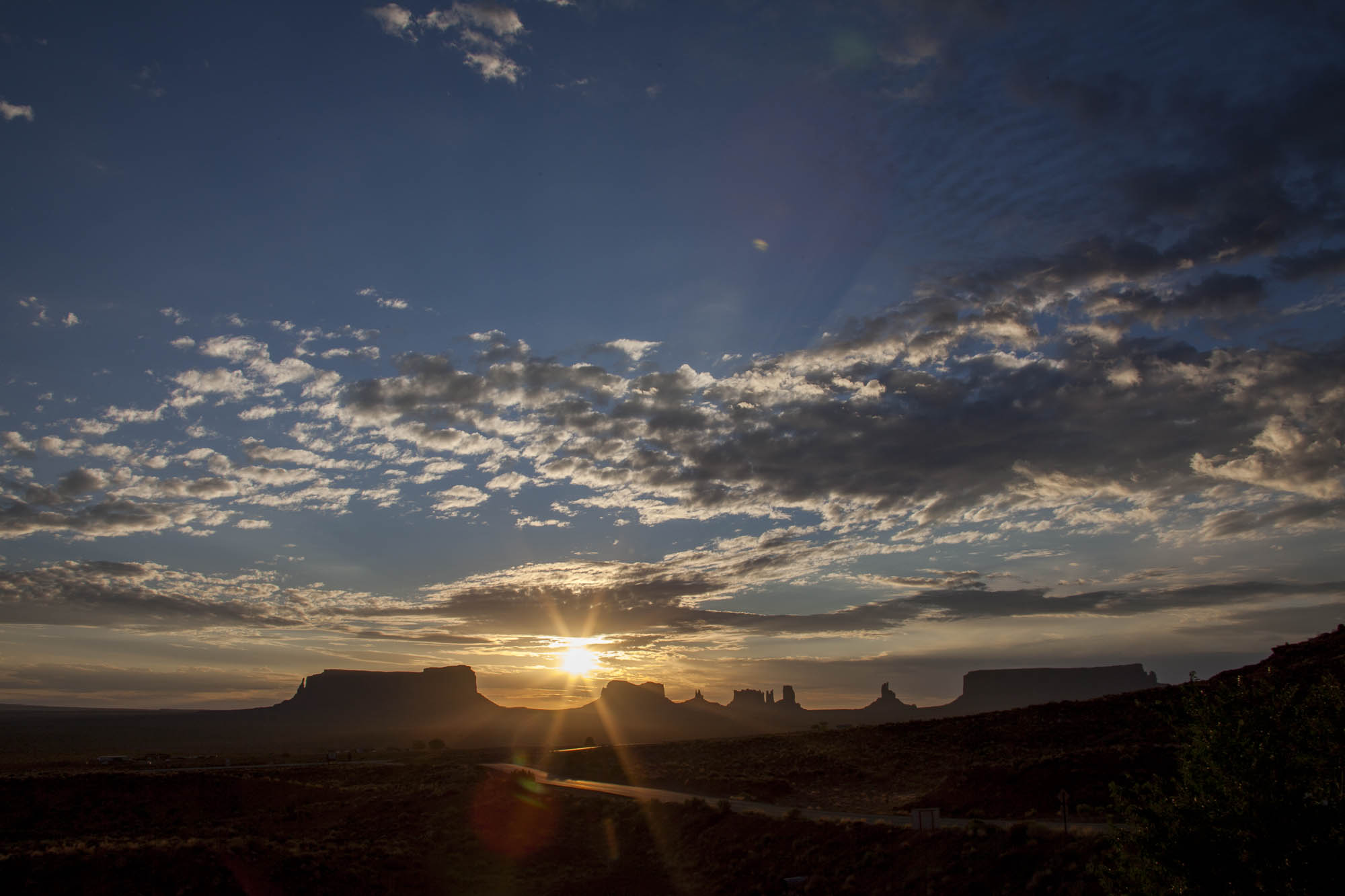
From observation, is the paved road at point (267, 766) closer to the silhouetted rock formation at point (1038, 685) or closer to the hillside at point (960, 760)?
the hillside at point (960, 760)

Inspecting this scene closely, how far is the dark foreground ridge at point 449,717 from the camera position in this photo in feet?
380

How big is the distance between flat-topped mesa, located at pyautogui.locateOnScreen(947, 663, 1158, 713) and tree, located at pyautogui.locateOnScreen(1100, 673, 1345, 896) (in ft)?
544

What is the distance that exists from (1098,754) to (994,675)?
556 ft

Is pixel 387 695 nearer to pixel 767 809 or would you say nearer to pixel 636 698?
pixel 636 698

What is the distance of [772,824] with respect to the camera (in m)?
28.6

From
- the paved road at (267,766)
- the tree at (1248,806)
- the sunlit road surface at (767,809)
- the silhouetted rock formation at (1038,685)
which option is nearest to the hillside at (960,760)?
the sunlit road surface at (767,809)

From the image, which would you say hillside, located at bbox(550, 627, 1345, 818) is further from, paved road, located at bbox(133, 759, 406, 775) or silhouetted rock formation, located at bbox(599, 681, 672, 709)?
silhouetted rock formation, located at bbox(599, 681, 672, 709)

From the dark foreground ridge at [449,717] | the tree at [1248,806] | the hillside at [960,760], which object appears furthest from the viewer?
the dark foreground ridge at [449,717]

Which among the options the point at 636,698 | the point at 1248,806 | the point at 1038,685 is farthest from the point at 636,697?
the point at 1248,806

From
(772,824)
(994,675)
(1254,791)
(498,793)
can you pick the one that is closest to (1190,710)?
(1254,791)

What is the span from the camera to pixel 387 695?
587ft

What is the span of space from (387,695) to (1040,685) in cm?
16126

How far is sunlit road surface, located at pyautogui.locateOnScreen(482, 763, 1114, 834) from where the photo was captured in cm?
2325

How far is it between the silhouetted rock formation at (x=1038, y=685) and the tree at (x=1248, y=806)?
16425 cm
